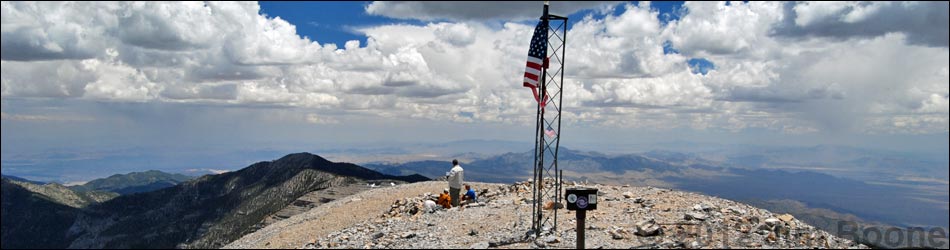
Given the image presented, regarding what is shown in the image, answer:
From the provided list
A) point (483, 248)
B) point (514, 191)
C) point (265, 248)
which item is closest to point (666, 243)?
point (483, 248)

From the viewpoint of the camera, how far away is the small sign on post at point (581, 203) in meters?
16.5

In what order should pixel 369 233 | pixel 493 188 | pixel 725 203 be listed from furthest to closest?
pixel 493 188
pixel 725 203
pixel 369 233

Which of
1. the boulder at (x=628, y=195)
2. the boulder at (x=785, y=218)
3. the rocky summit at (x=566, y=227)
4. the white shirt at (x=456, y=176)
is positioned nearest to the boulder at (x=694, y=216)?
the rocky summit at (x=566, y=227)

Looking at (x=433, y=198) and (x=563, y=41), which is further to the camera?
(x=433, y=198)

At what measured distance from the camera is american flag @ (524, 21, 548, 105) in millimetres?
18000

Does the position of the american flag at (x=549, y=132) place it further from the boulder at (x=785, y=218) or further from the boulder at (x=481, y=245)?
the boulder at (x=785, y=218)

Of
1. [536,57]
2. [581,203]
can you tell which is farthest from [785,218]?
[536,57]

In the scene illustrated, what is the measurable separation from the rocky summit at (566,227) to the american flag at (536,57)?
521 centimetres

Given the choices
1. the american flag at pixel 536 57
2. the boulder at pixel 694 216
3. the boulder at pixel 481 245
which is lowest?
the boulder at pixel 481 245

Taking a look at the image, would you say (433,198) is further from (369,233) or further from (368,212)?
(369,233)

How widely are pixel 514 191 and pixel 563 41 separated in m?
→ 13.6

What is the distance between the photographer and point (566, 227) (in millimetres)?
20219

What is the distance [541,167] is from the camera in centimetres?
1820

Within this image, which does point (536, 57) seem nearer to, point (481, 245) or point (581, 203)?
point (581, 203)
